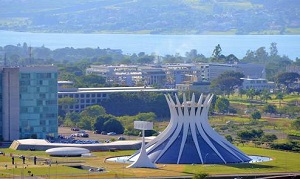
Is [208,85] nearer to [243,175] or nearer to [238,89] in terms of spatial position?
[238,89]

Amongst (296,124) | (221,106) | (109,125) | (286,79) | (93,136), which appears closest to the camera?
(93,136)

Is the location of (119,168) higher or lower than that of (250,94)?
lower

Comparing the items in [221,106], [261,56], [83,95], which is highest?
[261,56]

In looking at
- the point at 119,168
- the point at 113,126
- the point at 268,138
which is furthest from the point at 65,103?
the point at 119,168

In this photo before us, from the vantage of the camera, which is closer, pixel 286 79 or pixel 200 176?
pixel 200 176

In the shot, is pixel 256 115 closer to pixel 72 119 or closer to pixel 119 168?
pixel 72 119

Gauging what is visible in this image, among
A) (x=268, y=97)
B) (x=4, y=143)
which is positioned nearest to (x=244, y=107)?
(x=268, y=97)

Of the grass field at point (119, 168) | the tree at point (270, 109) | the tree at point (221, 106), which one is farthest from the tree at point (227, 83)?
the grass field at point (119, 168)
